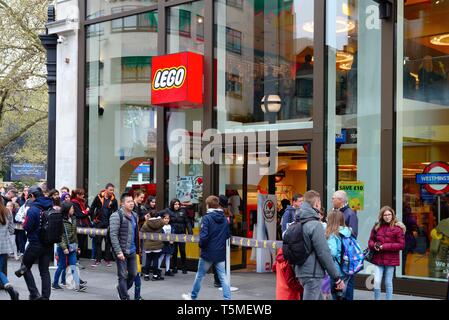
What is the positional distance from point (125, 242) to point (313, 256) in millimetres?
3338

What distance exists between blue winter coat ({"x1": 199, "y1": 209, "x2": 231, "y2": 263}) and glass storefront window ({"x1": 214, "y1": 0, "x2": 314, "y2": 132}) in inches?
138

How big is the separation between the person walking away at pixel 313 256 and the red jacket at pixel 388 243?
202 cm

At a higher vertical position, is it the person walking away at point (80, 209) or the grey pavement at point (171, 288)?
the person walking away at point (80, 209)

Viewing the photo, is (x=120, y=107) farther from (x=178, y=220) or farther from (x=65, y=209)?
(x=65, y=209)

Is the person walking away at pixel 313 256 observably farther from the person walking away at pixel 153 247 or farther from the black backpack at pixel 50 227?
the person walking away at pixel 153 247

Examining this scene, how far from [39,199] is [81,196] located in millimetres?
3728

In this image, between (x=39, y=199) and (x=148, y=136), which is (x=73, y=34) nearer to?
(x=148, y=136)

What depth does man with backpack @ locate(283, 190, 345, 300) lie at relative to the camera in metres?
6.92

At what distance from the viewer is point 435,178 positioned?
10805mm

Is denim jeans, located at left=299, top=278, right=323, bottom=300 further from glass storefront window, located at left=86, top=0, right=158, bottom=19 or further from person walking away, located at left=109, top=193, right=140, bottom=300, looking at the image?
glass storefront window, located at left=86, top=0, right=158, bottom=19

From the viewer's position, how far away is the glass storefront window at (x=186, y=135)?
44.6 feet

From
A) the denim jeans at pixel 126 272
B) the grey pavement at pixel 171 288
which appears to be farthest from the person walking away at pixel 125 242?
the grey pavement at pixel 171 288
